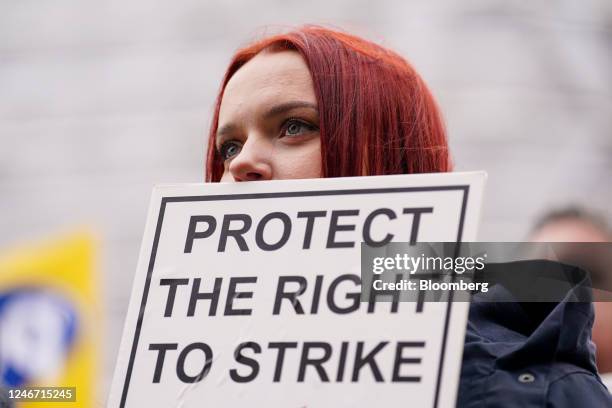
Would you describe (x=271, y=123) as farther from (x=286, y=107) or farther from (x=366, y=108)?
(x=366, y=108)

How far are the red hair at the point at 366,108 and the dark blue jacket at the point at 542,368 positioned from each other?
1.61ft

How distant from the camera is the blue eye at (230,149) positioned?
2572 mm

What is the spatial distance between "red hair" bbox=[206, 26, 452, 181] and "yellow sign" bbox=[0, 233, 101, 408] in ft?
5.25

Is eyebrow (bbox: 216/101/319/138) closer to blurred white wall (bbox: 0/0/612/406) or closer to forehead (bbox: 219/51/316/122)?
forehead (bbox: 219/51/316/122)

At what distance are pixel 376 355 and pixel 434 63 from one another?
46.5 ft

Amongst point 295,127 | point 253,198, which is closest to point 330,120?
point 295,127

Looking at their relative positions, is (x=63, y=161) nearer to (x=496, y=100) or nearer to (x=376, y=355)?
(x=496, y=100)

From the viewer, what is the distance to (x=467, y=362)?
82.9 inches

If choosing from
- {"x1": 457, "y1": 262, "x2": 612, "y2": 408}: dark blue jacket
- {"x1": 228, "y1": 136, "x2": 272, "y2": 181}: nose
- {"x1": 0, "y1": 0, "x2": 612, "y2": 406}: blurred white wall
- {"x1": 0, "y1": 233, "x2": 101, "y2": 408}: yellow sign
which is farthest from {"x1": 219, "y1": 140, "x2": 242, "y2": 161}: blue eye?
{"x1": 0, "y1": 0, "x2": 612, "y2": 406}: blurred white wall

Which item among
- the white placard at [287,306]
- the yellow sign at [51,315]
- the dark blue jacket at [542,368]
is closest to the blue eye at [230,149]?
the white placard at [287,306]

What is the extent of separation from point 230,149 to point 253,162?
0.22 m

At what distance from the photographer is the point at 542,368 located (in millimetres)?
2043

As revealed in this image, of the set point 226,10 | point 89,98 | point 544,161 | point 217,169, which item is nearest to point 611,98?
point 544,161

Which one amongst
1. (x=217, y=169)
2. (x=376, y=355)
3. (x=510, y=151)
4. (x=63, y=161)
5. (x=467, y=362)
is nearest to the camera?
(x=376, y=355)
